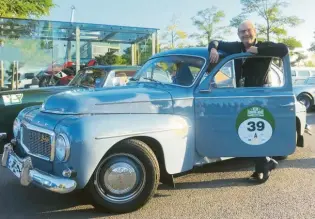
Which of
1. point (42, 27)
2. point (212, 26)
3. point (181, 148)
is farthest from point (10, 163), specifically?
point (212, 26)

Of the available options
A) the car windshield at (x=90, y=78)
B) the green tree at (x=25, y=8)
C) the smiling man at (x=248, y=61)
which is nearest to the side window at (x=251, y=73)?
the smiling man at (x=248, y=61)

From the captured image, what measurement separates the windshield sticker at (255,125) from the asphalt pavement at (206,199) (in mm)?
672

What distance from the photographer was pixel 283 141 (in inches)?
185

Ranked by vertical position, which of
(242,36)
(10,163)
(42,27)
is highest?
(42,27)

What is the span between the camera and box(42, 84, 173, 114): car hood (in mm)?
4031

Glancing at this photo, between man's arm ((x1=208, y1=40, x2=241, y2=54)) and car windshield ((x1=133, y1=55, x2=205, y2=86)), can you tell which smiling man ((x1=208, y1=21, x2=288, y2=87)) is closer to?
man's arm ((x1=208, y1=40, x2=241, y2=54))

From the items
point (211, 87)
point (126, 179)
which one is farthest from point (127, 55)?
point (126, 179)

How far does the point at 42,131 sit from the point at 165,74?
72.0 inches

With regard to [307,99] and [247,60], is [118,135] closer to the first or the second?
[247,60]

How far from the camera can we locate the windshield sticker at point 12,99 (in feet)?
22.6

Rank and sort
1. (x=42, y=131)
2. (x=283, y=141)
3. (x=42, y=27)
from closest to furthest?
1. (x=42, y=131)
2. (x=283, y=141)
3. (x=42, y=27)

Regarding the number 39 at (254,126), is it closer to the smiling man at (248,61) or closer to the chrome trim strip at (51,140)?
the smiling man at (248,61)

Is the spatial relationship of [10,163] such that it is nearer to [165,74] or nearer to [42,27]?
[165,74]

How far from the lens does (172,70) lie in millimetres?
5020
